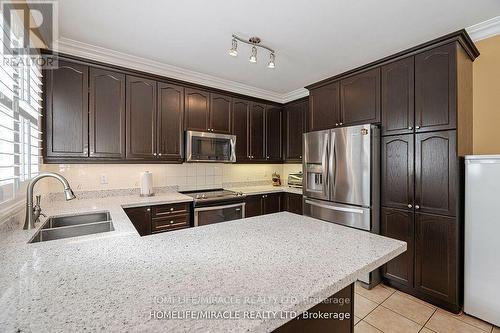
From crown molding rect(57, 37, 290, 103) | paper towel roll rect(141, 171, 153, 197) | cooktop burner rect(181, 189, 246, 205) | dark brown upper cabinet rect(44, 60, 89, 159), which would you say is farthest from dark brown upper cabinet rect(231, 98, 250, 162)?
dark brown upper cabinet rect(44, 60, 89, 159)

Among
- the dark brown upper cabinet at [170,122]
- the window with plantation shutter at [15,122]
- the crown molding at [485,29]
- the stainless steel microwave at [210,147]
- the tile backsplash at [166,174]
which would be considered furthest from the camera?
the stainless steel microwave at [210,147]

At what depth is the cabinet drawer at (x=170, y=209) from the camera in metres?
2.48

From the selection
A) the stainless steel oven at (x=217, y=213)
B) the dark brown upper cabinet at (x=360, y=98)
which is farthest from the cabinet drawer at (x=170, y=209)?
the dark brown upper cabinet at (x=360, y=98)

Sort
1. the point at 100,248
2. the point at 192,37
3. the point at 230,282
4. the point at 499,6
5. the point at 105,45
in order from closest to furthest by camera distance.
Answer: the point at 230,282
the point at 100,248
the point at 499,6
the point at 192,37
the point at 105,45

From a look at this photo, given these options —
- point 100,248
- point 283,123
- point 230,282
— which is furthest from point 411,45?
point 100,248

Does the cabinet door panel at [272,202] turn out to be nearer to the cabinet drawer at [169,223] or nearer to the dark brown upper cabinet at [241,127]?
the dark brown upper cabinet at [241,127]

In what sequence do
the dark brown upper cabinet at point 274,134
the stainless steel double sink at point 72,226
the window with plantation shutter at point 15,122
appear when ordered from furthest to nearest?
the dark brown upper cabinet at point 274,134, the stainless steel double sink at point 72,226, the window with plantation shutter at point 15,122

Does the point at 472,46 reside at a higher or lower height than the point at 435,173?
higher

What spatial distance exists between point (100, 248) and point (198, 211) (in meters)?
1.66

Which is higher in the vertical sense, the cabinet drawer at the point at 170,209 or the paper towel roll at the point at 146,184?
the paper towel roll at the point at 146,184

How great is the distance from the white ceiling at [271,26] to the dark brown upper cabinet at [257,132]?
106cm

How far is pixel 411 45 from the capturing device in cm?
232

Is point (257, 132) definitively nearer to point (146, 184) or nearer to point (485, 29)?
point (146, 184)

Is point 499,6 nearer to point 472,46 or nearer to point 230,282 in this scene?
point 472,46
